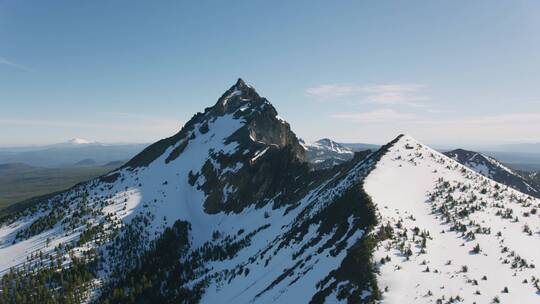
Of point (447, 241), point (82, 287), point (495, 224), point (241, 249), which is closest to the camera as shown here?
point (447, 241)

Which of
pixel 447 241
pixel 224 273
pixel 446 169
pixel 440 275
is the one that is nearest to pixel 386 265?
pixel 440 275

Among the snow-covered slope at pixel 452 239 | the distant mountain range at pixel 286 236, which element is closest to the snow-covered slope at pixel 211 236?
the distant mountain range at pixel 286 236

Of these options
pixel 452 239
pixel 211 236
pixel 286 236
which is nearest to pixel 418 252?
pixel 452 239

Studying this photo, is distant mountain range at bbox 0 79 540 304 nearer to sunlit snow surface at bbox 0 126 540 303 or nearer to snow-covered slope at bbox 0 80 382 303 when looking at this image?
sunlit snow surface at bbox 0 126 540 303

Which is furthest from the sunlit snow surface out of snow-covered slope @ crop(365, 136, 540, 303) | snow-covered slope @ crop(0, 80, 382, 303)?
snow-covered slope @ crop(0, 80, 382, 303)

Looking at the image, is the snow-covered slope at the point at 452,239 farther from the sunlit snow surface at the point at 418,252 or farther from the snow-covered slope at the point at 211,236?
the snow-covered slope at the point at 211,236

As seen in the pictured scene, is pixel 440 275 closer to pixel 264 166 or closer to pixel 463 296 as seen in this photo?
pixel 463 296

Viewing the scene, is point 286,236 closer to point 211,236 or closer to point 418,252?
point 418,252

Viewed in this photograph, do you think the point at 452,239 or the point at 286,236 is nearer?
the point at 452,239

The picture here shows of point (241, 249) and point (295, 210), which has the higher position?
point (295, 210)
